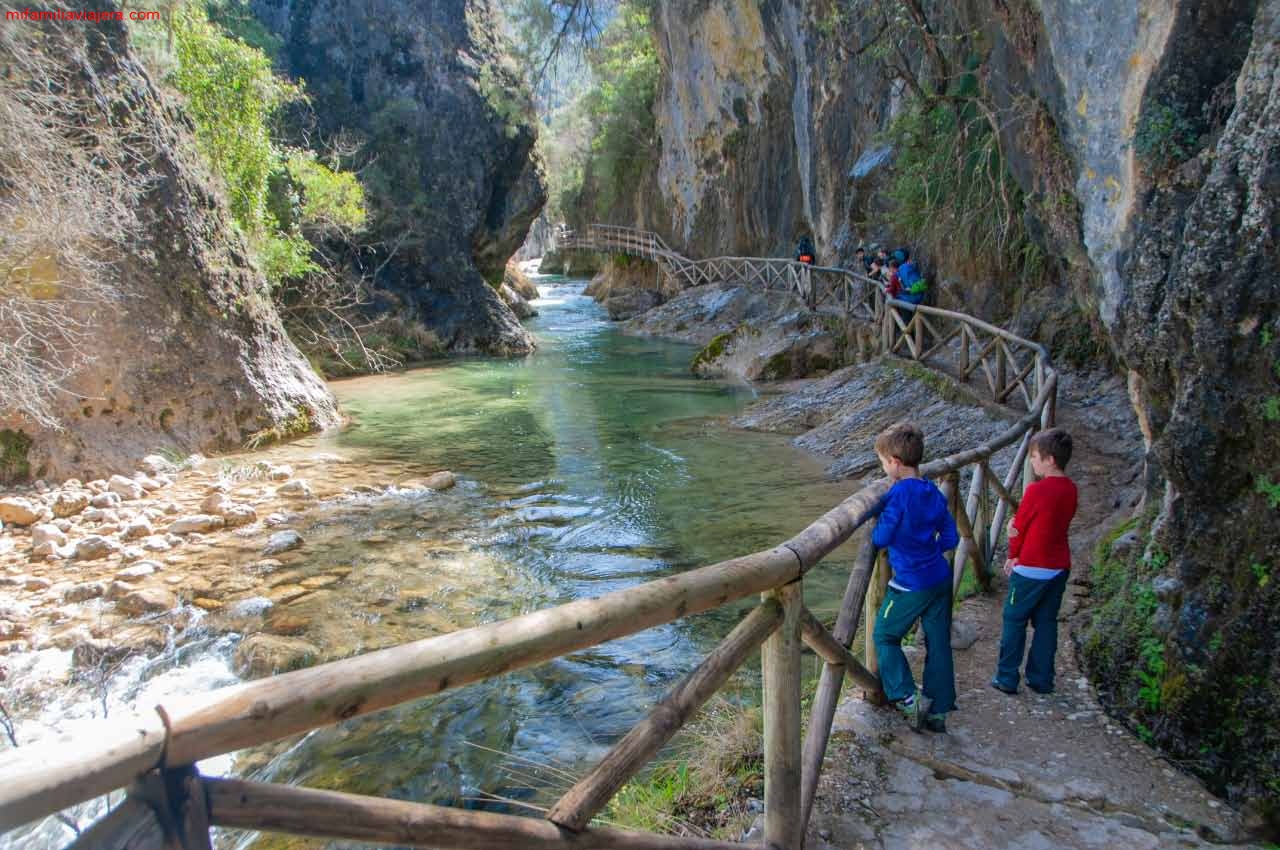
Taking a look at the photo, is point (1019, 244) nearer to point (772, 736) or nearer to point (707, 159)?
point (772, 736)

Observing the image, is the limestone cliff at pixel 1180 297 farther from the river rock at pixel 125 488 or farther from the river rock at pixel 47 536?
the river rock at pixel 125 488

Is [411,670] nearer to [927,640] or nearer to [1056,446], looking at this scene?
[927,640]

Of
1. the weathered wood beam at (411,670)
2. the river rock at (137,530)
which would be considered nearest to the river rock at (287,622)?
the river rock at (137,530)

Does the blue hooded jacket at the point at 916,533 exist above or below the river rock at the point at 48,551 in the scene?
above

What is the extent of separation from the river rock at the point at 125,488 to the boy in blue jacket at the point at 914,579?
7815 millimetres

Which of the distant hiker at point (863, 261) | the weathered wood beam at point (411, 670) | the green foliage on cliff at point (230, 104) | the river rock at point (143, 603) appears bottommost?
the river rock at point (143, 603)

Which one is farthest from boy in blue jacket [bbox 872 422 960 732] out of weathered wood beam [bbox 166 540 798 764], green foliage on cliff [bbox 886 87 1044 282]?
green foliage on cliff [bbox 886 87 1044 282]

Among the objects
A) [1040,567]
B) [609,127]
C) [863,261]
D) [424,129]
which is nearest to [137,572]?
[1040,567]

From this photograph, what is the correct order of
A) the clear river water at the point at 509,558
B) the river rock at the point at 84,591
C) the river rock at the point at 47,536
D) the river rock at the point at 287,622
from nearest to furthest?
the clear river water at the point at 509,558 < the river rock at the point at 287,622 < the river rock at the point at 84,591 < the river rock at the point at 47,536

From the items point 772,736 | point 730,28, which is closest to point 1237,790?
point 772,736

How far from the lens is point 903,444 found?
3463 mm

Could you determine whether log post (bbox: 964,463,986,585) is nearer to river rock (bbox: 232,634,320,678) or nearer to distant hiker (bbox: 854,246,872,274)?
river rock (bbox: 232,634,320,678)

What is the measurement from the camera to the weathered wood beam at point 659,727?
6.23 feet

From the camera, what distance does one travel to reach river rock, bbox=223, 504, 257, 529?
7773 mm
